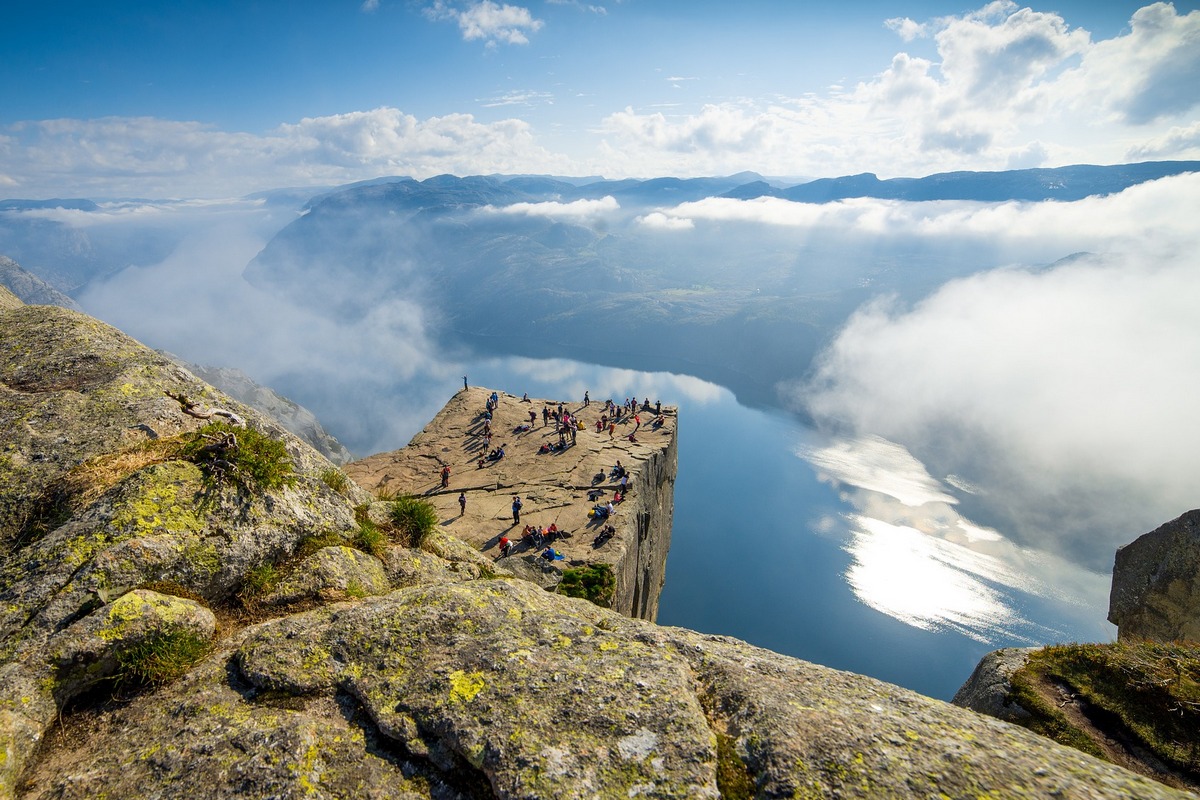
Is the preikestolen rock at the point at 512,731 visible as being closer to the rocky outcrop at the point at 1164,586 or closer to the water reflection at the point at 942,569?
the rocky outcrop at the point at 1164,586

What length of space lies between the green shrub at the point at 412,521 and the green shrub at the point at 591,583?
14.4 meters

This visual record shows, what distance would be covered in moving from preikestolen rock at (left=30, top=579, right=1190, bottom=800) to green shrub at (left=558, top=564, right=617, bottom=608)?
59.1 ft

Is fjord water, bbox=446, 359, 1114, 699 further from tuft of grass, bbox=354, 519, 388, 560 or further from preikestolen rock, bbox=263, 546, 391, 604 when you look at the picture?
preikestolen rock, bbox=263, 546, 391, 604

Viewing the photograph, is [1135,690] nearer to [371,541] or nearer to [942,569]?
[371,541]

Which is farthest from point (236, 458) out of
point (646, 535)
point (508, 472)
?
point (646, 535)

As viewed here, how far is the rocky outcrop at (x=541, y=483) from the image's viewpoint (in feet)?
96.1

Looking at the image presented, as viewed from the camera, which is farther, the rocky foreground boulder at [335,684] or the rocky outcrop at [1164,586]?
the rocky outcrop at [1164,586]

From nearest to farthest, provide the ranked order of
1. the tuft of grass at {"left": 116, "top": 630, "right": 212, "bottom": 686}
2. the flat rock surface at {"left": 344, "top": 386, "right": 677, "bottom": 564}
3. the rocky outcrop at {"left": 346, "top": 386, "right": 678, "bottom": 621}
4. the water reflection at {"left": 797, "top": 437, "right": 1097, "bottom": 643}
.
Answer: the tuft of grass at {"left": 116, "top": 630, "right": 212, "bottom": 686} → the rocky outcrop at {"left": 346, "top": 386, "right": 678, "bottom": 621} → the flat rock surface at {"left": 344, "top": 386, "right": 677, "bottom": 564} → the water reflection at {"left": 797, "top": 437, "right": 1097, "bottom": 643}

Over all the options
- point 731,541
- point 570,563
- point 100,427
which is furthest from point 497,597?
point 731,541

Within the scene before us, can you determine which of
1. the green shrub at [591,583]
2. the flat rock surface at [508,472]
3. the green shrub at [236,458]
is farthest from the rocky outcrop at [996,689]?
the flat rock surface at [508,472]

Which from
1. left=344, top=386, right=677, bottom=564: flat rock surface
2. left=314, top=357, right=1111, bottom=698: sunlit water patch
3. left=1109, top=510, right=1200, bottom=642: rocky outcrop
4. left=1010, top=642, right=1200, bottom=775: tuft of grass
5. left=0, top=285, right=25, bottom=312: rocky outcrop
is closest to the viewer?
left=1010, top=642, right=1200, bottom=775: tuft of grass

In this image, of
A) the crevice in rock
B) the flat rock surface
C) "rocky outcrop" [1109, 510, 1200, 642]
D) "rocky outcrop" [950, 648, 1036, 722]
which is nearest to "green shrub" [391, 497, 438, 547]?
the crevice in rock

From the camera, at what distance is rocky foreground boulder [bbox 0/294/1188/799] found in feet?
18.2

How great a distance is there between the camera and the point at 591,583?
25.5 m
